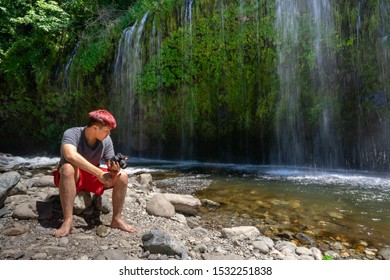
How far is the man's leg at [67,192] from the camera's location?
9.36ft

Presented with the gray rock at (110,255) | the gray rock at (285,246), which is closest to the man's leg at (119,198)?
the gray rock at (110,255)

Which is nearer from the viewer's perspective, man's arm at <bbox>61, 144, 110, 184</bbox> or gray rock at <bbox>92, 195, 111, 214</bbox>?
man's arm at <bbox>61, 144, 110, 184</bbox>

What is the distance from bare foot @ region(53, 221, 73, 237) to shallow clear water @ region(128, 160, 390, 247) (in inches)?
83.0

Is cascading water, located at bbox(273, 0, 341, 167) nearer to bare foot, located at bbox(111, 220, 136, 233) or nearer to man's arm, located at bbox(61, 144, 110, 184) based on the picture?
A: bare foot, located at bbox(111, 220, 136, 233)

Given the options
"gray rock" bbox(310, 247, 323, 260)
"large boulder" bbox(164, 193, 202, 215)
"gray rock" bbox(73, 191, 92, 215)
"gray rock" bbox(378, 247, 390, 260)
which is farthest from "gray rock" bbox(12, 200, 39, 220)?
"gray rock" bbox(378, 247, 390, 260)

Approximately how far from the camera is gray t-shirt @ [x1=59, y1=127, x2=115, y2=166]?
2891 millimetres

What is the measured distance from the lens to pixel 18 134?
1577 cm

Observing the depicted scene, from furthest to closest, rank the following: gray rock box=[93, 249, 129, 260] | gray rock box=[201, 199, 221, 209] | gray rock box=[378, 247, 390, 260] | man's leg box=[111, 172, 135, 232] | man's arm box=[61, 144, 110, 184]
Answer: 1. gray rock box=[201, 199, 221, 209]
2. gray rock box=[378, 247, 390, 260]
3. man's leg box=[111, 172, 135, 232]
4. man's arm box=[61, 144, 110, 184]
5. gray rock box=[93, 249, 129, 260]

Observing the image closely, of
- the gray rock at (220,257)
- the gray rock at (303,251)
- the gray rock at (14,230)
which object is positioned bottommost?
the gray rock at (303,251)

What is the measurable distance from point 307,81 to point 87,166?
27.5 feet

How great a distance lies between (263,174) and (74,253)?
660 cm

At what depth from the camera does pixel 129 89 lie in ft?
39.3

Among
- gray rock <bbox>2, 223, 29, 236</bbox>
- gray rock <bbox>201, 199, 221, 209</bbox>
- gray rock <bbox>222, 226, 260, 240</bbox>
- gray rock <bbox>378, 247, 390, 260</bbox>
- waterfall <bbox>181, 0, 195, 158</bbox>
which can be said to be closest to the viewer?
gray rock <bbox>2, 223, 29, 236</bbox>

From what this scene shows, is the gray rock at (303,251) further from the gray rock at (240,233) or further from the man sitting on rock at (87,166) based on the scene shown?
the man sitting on rock at (87,166)
